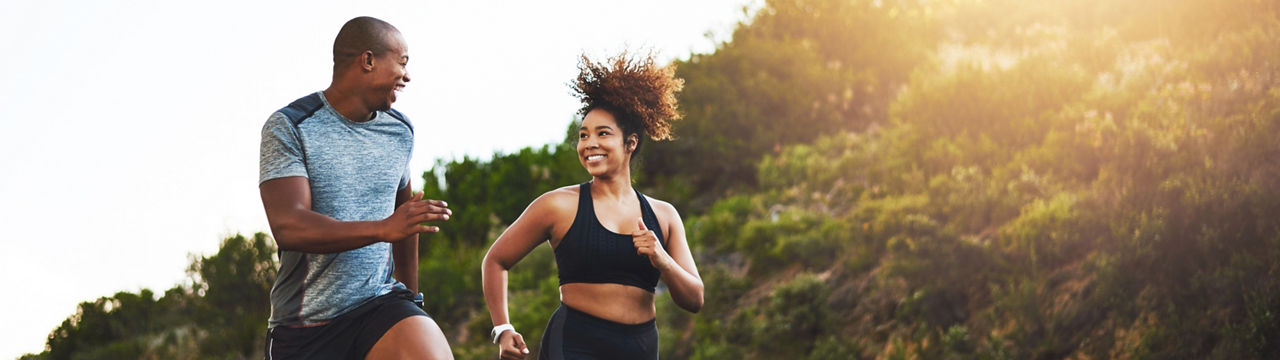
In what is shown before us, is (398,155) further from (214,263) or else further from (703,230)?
(214,263)

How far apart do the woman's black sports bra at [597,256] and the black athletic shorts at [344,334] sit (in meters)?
0.86

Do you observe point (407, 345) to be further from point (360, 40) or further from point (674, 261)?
point (674, 261)

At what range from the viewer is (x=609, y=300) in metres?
4.58

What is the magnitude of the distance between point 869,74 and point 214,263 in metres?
14.9

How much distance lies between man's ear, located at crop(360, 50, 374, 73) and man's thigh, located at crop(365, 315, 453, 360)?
937 millimetres

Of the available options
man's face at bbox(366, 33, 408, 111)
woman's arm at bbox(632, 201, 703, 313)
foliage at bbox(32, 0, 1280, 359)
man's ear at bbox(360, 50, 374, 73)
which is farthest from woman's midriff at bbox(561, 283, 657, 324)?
foliage at bbox(32, 0, 1280, 359)

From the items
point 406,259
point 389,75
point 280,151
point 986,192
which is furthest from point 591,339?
point 986,192

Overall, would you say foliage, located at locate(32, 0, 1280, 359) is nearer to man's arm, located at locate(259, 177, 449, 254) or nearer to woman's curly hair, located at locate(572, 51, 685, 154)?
woman's curly hair, located at locate(572, 51, 685, 154)

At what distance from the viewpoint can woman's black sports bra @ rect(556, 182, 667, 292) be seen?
4574 mm

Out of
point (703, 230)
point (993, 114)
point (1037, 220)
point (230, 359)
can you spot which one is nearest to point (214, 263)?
point (230, 359)

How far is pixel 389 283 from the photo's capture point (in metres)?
4.10

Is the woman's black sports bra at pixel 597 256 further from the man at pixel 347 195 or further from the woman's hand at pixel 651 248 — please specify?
the man at pixel 347 195

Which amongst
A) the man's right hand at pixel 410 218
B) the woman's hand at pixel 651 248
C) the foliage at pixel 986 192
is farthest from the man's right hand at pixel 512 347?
the foliage at pixel 986 192

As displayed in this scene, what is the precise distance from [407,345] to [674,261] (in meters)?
1.30
